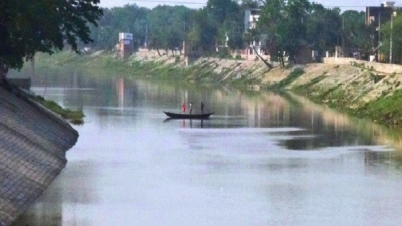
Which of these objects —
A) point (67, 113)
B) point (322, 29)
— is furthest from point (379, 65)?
point (322, 29)

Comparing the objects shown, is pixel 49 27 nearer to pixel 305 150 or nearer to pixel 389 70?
pixel 305 150

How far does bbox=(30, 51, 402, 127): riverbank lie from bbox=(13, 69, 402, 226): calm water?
3.99m

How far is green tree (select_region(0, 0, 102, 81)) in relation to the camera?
53562 mm

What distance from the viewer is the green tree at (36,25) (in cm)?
5356

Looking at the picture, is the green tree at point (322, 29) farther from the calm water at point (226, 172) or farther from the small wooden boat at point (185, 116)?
the small wooden boat at point (185, 116)

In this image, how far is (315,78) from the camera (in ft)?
411

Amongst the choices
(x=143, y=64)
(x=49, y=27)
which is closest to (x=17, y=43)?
(x=49, y=27)

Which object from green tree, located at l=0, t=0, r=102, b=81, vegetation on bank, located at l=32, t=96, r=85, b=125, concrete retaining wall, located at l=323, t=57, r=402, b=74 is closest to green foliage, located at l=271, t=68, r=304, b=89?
concrete retaining wall, located at l=323, t=57, r=402, b=74

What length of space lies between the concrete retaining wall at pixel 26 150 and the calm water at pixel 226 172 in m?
0.63

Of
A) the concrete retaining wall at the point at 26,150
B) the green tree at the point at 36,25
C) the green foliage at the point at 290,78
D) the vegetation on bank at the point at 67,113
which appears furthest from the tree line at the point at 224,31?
the green foliage at the point at 290,78

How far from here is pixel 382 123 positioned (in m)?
78.0

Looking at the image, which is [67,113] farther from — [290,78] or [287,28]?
[287,28]

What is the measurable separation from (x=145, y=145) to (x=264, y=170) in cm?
1238

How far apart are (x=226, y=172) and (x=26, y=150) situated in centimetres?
1023
